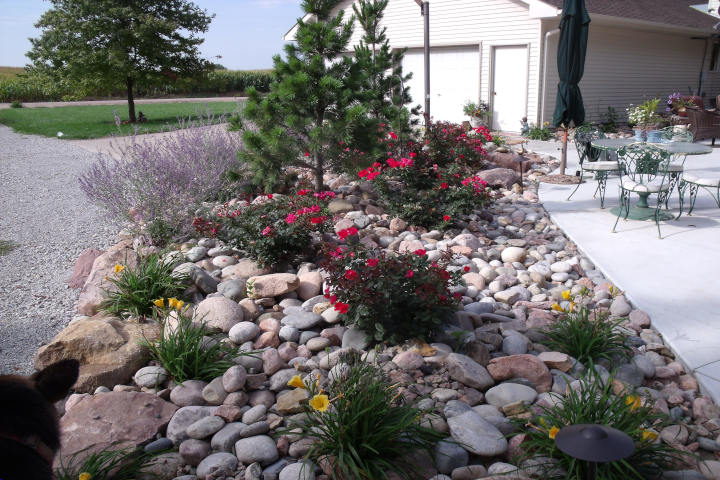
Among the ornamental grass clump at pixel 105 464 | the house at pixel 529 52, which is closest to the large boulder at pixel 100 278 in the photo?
the ornamental grass clump at pixel 105 464

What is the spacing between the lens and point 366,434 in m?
2.27

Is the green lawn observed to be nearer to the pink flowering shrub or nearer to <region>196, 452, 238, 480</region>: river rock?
the pink flowering shrub

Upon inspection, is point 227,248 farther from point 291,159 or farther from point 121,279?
point 291,159

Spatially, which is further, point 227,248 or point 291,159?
point 291,159

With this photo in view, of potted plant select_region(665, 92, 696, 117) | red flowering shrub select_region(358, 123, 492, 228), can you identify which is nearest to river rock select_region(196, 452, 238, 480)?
red flowering shrub select_region(358, 123, 492, 228)

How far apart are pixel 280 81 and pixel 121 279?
3634 mm

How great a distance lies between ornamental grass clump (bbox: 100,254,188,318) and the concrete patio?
137 inches

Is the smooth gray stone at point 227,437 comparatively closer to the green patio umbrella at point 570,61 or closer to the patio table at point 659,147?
the patio table at point 659,147

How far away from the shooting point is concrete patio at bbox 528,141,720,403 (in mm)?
3436

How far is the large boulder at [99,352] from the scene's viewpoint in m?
3.05

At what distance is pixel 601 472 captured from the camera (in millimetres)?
2078

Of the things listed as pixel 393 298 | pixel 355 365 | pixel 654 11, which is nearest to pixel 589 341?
pixel 393 298

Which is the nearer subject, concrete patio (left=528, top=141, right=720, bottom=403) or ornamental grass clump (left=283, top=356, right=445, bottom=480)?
ornamental grass clump (left=283, top=356, right=445, bottom=480)

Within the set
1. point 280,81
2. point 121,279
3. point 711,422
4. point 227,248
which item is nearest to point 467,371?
point 711,422
